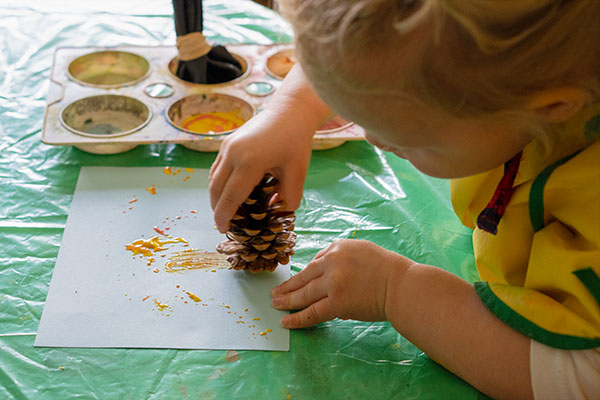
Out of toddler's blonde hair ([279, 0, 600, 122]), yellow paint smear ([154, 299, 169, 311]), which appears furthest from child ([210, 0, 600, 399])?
yellow paint smear ([154, 299, 169, 311])

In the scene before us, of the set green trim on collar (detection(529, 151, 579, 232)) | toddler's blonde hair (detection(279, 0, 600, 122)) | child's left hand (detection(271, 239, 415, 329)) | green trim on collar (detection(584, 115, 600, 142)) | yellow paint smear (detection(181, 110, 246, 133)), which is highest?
A: toddler's blonde hair (detection(279, 0, 600, 122))

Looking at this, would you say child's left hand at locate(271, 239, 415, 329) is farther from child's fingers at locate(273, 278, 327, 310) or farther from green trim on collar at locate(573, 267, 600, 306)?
green trim on collar at locate(573, 267, 600, 306)

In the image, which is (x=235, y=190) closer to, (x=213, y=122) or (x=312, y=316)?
(x=312, y=316)

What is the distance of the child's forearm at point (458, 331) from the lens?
1.72 ft

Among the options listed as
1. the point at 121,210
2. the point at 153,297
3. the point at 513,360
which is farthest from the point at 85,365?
the point at 513,360

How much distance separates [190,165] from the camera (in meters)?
0.82

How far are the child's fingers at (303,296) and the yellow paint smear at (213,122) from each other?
1.10 feet

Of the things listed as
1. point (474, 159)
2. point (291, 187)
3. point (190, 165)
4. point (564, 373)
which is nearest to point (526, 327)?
point (564, 373)

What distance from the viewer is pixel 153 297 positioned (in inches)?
24.8

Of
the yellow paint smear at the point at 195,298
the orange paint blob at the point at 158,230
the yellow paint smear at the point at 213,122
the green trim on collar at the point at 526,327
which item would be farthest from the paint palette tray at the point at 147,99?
the green trim on collar at the point at 526,327

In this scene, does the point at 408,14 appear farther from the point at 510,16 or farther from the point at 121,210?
the point at 121,210

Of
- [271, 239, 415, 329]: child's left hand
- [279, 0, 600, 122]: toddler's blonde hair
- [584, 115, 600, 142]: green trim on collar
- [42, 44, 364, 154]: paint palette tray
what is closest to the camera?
[279, 0, 600, 122]: toddler's blonde hair

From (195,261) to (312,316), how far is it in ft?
0.52

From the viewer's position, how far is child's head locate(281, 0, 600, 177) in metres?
0.37
